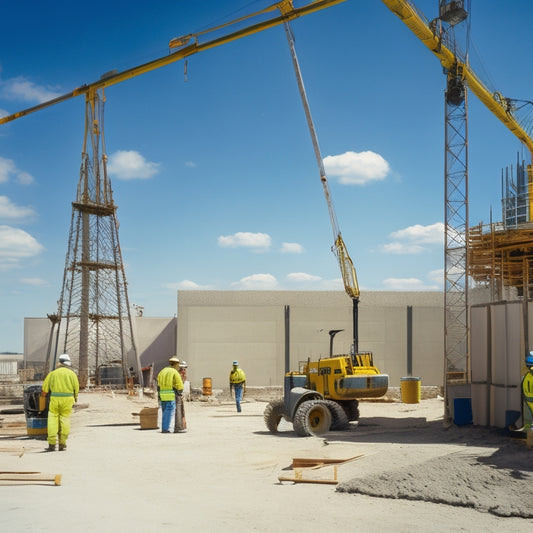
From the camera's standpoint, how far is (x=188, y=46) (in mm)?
Result: 33062

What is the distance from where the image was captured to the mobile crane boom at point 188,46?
29.4 metres

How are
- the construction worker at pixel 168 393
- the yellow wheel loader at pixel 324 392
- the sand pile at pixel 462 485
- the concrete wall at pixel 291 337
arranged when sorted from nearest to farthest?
the sand pile at pixel 462 485, the construction worker at pixel 168 393, the yellow wheel loader at pixel 324 392, the concrete wall at pixel 291 337

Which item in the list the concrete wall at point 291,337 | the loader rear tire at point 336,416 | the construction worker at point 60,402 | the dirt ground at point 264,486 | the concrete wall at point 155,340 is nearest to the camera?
the dirt ground at point 264,486

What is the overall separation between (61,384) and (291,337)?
31540 mm

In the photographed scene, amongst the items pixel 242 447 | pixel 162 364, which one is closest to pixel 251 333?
pixel 162 364

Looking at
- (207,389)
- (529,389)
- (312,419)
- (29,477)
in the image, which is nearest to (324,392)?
(312,419)

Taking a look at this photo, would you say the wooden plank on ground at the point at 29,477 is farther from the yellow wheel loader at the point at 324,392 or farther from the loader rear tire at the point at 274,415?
the loader rear tire at the point at 274,415

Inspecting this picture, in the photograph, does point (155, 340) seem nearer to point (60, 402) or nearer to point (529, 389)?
point (60, 402)

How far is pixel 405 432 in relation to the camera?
682 inches

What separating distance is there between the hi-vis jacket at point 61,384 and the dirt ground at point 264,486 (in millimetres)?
1145

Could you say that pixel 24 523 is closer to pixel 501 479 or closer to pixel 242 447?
pixel 501 479

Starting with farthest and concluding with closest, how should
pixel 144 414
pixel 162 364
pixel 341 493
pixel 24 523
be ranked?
pixel 162 364
pixel 144 414
pixel 341 493
pixel 24 523

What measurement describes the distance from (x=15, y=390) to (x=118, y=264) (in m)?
10.4

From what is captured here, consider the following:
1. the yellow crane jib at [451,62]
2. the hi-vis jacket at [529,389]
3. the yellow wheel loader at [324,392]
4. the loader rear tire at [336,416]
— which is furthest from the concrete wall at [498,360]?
the yellow crane jib at [451,62]
